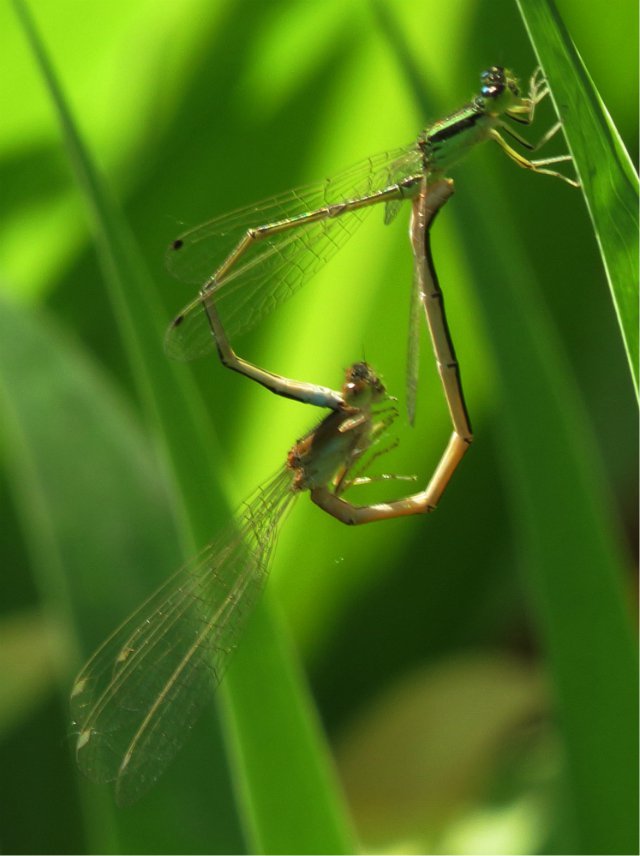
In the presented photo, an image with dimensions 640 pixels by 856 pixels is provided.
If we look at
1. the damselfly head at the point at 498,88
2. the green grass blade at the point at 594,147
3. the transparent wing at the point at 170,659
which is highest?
the damselfly head at the point at 498,88

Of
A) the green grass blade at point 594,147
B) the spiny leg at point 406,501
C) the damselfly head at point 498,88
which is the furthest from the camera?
the spiny leg at point 406,501

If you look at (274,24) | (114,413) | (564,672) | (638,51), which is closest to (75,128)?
(114,413)

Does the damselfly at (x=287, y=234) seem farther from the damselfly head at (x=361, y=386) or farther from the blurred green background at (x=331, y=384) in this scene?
the blurred green background at (x=331, y=384)

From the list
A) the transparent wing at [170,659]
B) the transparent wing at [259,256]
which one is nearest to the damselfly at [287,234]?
the transparent wing at [259,256]

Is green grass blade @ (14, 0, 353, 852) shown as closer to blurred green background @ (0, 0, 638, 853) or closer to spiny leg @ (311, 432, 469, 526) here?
spiny leg @ (311, 432, 469, 526)

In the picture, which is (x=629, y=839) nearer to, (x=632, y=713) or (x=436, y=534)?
(x=632, y=713)

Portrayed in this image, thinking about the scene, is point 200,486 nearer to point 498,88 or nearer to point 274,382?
point 274,382

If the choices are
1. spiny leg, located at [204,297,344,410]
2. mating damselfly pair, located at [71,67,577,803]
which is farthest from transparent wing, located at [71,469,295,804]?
spiny leg, located at [204,297,344,410]
